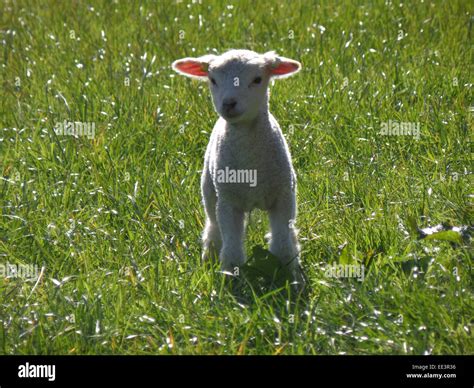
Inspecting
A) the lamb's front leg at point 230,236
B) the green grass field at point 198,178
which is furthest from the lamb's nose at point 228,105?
the green grass field at point 198,178

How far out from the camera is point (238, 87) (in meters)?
5.14

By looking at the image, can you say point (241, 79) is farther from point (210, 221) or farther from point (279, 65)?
point (210, 221)

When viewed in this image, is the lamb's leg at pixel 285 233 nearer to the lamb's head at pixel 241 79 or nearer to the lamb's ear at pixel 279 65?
the lamb's head at pixel 241 79

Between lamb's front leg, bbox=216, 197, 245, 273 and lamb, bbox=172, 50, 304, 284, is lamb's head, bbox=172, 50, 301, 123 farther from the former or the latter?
lamb's front leg, bbox=216, 197, 245, 273

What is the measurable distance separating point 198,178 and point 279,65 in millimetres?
1332

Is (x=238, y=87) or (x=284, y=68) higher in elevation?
(x=284, y=68)

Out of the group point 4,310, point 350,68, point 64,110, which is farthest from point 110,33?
point 4,310

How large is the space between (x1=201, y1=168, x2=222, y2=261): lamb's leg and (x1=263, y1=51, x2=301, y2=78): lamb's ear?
0.70 meters

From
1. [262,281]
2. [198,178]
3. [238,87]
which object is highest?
[238,87]

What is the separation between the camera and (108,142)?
6840 millimetres

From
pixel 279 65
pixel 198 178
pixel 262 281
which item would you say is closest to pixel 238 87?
pixel 279 65

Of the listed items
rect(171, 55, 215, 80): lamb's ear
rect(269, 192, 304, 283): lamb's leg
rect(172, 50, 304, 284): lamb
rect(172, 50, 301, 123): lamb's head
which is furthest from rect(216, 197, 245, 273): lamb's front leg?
rect(171, 55, 215, 80): lamb's ear

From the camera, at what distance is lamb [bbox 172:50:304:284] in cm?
525
